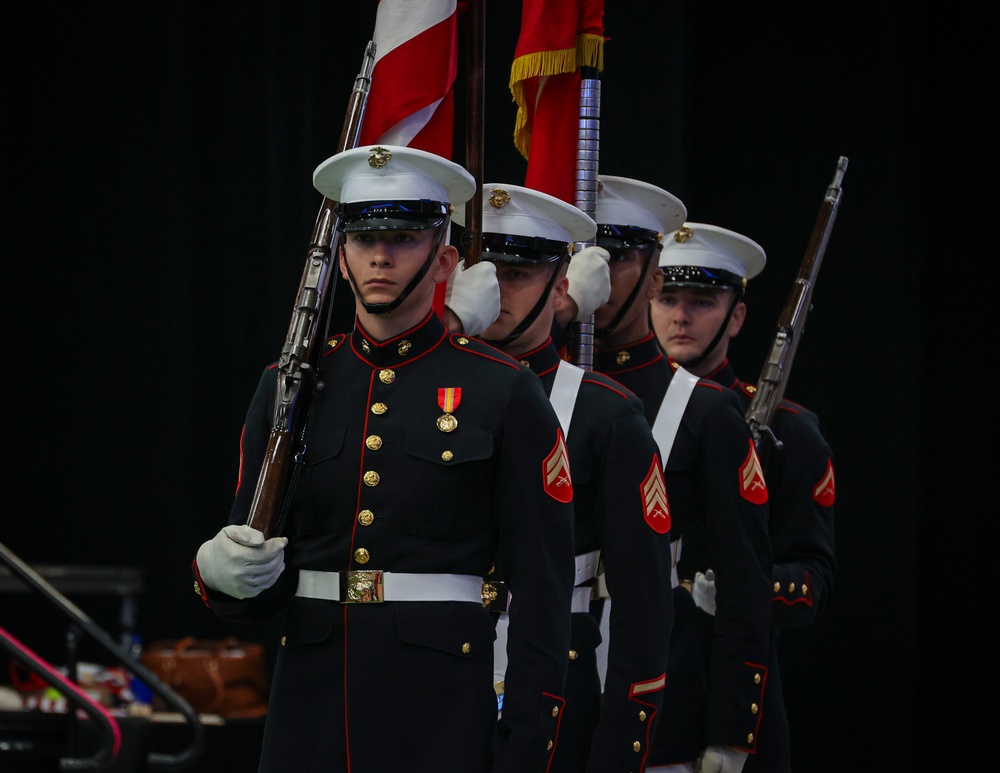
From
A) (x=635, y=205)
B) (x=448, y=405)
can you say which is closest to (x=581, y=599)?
(x=448, y=405)

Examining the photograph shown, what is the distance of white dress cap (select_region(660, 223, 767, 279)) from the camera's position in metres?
3.44

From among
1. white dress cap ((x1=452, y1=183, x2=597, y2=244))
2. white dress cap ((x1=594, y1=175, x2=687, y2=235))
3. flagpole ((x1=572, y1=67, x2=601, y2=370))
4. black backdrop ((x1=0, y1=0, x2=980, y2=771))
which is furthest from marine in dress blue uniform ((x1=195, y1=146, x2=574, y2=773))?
black backdrop ((x1=0, y1=0, x2=980, y2=771))

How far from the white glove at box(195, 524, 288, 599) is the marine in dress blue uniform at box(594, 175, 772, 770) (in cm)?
107

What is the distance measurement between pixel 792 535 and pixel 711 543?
56 cm

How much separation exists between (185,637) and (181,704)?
1.06m

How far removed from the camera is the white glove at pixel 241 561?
1930 mm

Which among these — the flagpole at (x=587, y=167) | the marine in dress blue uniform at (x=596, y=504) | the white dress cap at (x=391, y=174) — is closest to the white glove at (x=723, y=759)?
the marine in dress blue uniform at (x=596, y=504)

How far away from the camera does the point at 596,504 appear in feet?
8.23

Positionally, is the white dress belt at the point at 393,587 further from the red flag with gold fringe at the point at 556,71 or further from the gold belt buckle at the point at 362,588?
the red flag with gold fringe at the point at 556,71

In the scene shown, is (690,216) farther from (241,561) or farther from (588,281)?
(241,561)

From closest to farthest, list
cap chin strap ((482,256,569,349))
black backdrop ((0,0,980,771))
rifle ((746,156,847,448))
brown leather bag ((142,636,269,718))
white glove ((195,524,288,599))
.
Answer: white glove ((195,524,288,599)) → cap chin strap ((482,256,569,349)) → rifle ((746,156,847,448)) → brown leather bag ((142,636,269,718)) → black backdrop ((0,0,980,771))

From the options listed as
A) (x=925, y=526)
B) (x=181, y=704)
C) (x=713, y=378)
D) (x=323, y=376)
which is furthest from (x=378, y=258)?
(x=925, y=526)

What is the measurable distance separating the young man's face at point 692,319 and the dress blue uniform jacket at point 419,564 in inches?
51.1

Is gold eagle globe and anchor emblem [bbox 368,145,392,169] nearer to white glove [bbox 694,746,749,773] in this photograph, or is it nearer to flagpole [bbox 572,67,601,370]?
flagpole [bbox 572,67,601,370]
